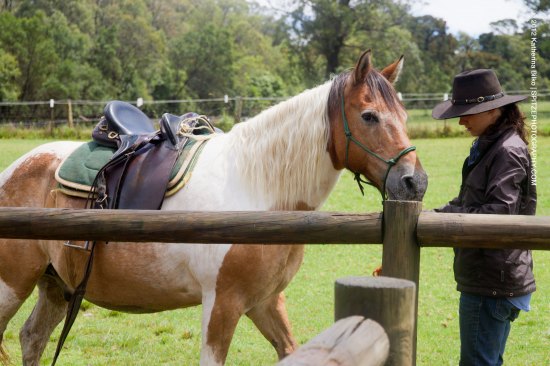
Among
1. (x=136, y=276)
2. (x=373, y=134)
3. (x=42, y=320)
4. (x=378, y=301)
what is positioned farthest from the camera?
(x=42, y=320)

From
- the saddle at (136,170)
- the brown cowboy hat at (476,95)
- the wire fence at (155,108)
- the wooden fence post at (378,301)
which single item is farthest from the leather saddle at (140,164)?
the wire fence at (155,108)

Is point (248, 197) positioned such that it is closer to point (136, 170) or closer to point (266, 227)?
point (136, 170)

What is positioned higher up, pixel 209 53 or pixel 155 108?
pixel 209 53

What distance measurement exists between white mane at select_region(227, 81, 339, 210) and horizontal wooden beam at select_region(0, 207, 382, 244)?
1.07 metres

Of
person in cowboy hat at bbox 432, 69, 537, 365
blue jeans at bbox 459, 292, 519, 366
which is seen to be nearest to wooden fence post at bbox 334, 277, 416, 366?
person in cowboy hat at bbox 432, 69, 537, 365

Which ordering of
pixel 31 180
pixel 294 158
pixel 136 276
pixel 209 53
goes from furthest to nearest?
pixel 209 53
pixel 31 180
pixel 136 276
pixel 294 158

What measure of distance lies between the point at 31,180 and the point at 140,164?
77 centimetres

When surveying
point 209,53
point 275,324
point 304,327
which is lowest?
point 304,327

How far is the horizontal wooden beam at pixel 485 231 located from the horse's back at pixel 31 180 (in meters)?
2.50

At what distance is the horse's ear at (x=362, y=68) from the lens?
345 cm

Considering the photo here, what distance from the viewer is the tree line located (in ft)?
144

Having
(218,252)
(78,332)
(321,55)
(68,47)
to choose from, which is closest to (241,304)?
(218,252)

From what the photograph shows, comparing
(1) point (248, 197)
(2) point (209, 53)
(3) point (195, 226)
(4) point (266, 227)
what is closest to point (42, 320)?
(1) point (248, 197)

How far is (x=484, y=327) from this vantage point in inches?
121
